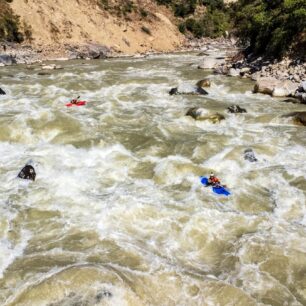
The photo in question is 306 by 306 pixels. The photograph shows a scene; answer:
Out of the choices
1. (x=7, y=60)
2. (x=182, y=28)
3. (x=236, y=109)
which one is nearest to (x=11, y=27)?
(x=7, y=60)

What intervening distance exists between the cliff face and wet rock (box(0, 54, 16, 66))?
554cm

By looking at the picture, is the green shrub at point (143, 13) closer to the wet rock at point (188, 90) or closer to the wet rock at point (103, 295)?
the wet rock at point (188, 90)

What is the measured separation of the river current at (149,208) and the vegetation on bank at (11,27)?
723 inches

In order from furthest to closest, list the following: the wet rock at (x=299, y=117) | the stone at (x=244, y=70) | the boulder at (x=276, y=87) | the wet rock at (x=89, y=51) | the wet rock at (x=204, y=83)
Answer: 1. the wet rock at (x=89, y=51)
2. the stone at (x=244, y=70)
3. the wet rock at (x=204, y=83)
4. the boulder at (x=276, y=87)
5. the wet rock at (x=299, y=117)

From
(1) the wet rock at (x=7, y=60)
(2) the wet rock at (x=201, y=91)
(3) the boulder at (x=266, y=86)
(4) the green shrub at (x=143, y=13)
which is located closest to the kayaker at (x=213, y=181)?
(2) the wet rock at (x=201, y=91)

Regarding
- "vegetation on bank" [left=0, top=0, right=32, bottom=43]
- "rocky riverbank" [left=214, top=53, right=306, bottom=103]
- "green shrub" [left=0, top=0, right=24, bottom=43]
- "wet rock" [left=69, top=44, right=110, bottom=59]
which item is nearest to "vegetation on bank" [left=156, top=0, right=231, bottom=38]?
"wet rock" [left=69, top=44, right=110, bottom=59]

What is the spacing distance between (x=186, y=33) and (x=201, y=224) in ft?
135

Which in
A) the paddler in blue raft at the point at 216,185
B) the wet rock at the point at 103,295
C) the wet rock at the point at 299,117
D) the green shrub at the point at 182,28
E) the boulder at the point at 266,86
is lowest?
the green shrub at the point at 182,28

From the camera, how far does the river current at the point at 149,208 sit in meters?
5.84

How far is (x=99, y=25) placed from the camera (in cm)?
3684

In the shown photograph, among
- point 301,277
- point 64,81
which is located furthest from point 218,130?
point 64,81

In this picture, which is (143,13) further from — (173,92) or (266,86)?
(266,86)

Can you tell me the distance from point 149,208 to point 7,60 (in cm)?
2215

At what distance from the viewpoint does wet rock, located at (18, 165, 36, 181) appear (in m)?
9.18
